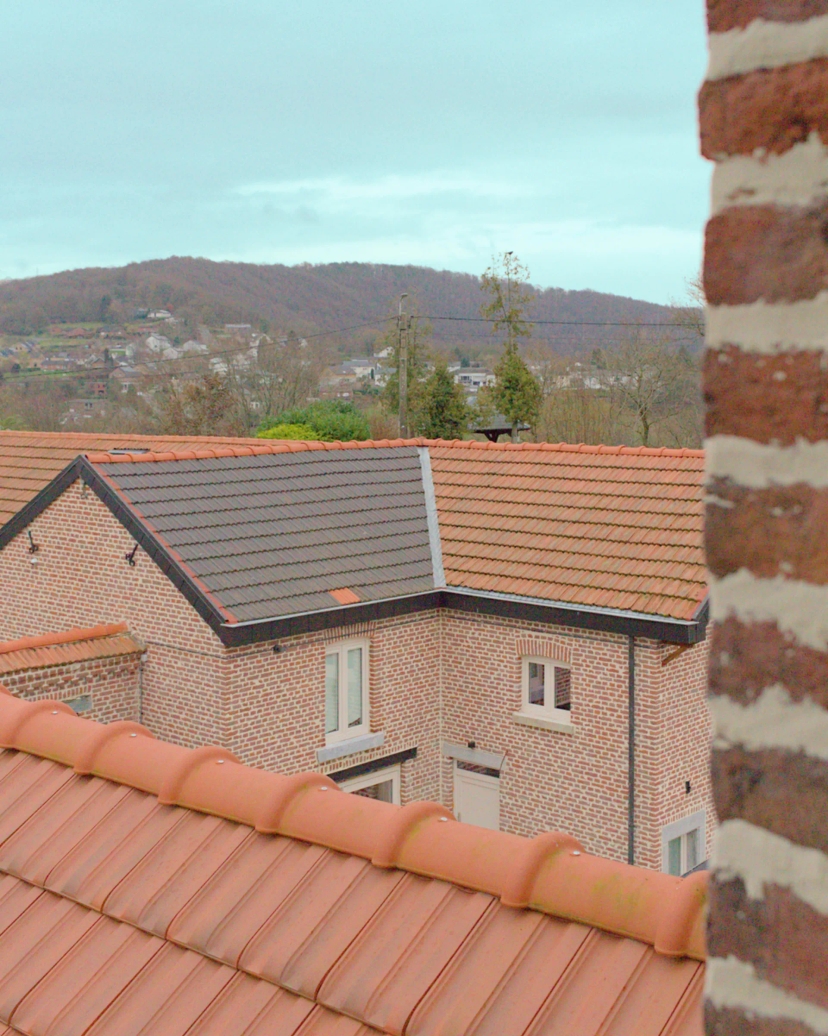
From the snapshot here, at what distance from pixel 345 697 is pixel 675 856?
16.4ft

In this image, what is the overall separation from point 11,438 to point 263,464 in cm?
792

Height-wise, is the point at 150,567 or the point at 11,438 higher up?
the point at 11,438

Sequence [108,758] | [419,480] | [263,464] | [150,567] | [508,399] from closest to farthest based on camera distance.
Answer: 1. [108,758]
2. [150,567]
3. [263,464]
4. [419,480]
5. [508,399]

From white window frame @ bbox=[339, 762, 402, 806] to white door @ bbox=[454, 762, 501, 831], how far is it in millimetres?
975

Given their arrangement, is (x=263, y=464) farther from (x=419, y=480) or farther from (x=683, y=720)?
(x=683, y=720)

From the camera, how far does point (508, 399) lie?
42062mm

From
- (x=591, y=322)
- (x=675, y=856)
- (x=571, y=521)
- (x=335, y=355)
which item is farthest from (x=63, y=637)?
(x=335, y=355)

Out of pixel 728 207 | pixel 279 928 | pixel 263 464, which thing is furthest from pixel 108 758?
pixel 263 464

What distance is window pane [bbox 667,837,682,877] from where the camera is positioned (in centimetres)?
1452

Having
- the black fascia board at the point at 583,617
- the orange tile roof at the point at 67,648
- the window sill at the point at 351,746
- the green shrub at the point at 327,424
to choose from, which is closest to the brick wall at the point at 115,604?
the orange tile roof at the point at 67,648

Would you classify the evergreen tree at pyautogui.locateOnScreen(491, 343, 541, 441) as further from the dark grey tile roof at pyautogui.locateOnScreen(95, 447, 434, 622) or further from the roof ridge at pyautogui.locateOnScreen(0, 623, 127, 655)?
the roof ridge at pyautogui.locateOnScreen(0, 623, 127, 655)

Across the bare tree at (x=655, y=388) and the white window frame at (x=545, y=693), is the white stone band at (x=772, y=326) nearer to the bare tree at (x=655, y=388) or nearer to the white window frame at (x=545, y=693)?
the white window frame at (x=545, y=693)

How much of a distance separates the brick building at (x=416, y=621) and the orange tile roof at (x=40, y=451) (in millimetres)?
2731

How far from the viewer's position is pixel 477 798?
16.2 meters
